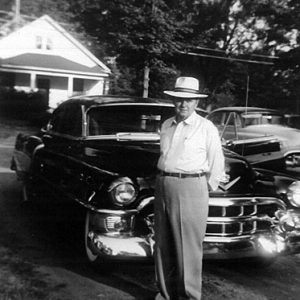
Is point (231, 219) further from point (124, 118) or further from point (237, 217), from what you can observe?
point (124, 118)

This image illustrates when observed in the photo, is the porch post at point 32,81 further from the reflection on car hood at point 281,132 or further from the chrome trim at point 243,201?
the chrome trim at point 243,201

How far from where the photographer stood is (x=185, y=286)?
3385mm

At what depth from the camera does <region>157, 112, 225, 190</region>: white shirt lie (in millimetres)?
3273

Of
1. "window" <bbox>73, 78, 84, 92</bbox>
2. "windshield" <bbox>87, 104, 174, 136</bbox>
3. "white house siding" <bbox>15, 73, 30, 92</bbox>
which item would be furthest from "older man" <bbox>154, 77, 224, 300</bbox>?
"window" <bbox>73, 78, 84, 92</bbox>

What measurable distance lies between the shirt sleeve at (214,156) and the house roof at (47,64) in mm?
25942

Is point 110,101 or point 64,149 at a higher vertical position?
point 110,101

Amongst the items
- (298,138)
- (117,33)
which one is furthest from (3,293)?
(117,33)

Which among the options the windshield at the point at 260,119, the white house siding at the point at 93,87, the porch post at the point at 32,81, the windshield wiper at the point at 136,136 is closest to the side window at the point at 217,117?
the windshield at the point at 260,119

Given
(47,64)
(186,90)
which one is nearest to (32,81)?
(47,64)

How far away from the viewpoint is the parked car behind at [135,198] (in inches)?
149

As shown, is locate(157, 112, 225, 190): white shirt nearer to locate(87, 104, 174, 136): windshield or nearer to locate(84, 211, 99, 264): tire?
locate(84, 211, 99, 264): tire

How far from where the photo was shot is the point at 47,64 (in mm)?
28750

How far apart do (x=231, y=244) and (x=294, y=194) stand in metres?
0.88

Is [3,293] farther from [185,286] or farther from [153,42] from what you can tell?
[153,42]
